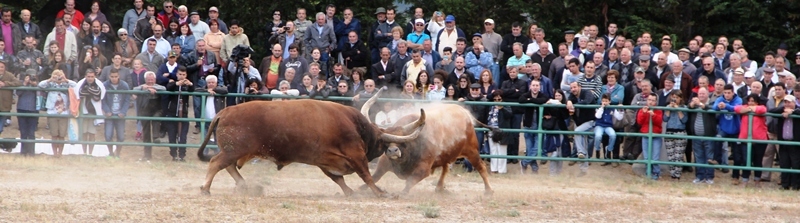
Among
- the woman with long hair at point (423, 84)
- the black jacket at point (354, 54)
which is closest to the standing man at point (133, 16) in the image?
the black jacket at point (354, 54)

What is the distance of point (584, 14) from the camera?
2456cm

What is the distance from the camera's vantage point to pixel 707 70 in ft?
65.7

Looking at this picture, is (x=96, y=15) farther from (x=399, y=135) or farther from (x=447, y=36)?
(x=399, y=135)

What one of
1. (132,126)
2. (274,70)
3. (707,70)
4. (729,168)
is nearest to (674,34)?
(707,70)

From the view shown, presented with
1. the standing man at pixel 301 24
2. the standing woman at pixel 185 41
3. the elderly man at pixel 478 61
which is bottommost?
the elderly man at pixel 478 61

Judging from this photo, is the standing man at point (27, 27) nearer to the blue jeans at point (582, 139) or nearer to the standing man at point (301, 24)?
the standing man at point (301, 24)

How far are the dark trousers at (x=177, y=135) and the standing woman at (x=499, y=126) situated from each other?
4.54 meters

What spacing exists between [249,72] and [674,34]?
768cm

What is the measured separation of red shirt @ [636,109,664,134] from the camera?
1938cm

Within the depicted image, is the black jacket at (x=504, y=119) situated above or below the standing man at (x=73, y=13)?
below

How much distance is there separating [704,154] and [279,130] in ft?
23.5

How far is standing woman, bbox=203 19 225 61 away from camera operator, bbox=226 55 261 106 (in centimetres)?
92

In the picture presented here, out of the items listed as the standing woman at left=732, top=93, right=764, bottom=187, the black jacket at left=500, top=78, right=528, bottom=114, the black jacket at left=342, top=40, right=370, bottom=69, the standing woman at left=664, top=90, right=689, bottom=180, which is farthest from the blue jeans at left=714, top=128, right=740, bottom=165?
the black jacket at left=342, top=40, right=370, bottom=69

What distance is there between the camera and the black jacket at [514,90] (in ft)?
65.2
